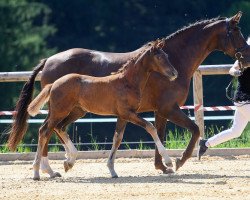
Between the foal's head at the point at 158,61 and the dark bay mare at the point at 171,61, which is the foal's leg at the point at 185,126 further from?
the foal's head at the point at 158,61

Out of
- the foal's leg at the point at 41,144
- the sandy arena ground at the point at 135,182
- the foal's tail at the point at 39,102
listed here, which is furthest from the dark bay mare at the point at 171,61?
the foal's tail at the point at 39,102

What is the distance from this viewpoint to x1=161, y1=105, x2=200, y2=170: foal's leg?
13.2m

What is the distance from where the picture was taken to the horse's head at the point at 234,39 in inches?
537

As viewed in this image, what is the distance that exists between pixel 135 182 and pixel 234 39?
2.57 metres

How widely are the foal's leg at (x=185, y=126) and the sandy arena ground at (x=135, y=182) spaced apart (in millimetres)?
210

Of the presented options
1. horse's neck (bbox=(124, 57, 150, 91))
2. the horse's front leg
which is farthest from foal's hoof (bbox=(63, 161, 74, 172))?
horse's neck (bbox=(124, 57, 150, 91))

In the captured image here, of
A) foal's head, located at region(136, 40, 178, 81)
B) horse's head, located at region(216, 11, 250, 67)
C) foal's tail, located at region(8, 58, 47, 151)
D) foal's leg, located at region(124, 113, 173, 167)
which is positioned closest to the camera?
foal's leg, located at region(124, 113, 173, 167)

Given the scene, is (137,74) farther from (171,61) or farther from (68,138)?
(68,138)

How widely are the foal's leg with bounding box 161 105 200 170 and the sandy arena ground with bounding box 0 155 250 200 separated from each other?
210 mm

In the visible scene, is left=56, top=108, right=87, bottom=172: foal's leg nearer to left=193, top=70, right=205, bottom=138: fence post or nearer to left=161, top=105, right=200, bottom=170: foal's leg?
left=161, top=105, right=200, bottom=170: foal's leg

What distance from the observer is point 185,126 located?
13242 mm

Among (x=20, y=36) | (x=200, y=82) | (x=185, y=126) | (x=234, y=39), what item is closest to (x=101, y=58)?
(x=185, y=126)

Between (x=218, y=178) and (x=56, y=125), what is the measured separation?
2.19 m

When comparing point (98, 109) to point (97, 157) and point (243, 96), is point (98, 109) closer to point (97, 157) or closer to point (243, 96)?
point (243, 96)
